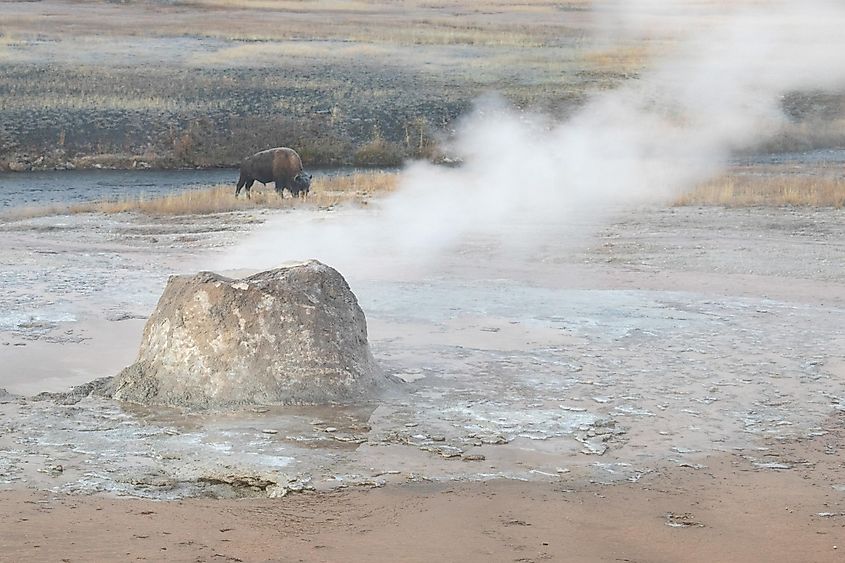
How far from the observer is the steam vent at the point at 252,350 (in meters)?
8.58

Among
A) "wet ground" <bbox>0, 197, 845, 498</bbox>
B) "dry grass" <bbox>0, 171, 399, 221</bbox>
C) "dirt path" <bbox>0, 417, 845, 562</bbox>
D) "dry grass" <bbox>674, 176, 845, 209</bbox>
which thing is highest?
"dirt path" <bbox>0, 417, 845, 562</bbox>

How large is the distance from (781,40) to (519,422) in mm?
19663

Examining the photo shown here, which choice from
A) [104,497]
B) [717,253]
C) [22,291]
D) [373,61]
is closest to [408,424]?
[104,497]

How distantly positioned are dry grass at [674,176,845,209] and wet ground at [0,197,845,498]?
4.22 meters

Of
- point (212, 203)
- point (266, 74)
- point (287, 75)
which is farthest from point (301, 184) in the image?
point (287, 75)

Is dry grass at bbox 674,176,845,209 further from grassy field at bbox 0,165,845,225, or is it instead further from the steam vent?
the steam vent

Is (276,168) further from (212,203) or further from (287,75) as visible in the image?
(287,75)

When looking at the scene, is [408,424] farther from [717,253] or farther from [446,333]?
[717,253]

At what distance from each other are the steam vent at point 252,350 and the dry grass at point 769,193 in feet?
44.9

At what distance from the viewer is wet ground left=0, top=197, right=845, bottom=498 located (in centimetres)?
729

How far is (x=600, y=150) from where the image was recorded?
99.8 feet

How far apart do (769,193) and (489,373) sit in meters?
14.4

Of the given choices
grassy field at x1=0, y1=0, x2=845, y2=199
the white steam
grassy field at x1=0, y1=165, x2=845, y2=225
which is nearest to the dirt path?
the white steam

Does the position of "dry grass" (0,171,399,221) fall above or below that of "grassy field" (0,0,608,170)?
below
